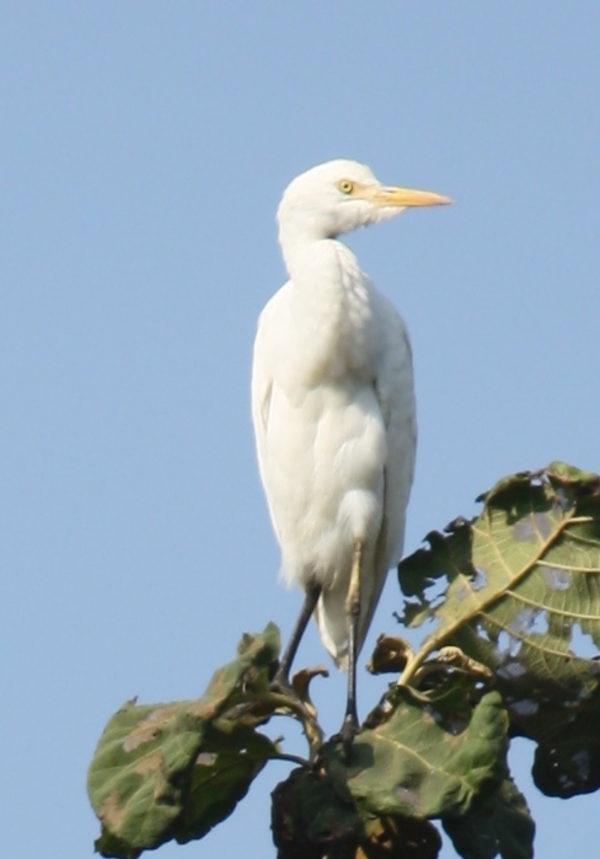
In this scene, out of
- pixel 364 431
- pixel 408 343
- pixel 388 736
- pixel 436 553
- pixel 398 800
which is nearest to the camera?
pixel 398 800

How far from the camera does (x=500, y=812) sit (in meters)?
4.80

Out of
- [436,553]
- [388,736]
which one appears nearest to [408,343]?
[436,553]

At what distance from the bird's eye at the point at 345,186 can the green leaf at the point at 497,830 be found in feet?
8.93

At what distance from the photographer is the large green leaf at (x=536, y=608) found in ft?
16.4

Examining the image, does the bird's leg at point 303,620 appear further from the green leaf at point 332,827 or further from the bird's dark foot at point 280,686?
the green leaf at point 332,827

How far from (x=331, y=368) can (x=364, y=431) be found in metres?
0.27

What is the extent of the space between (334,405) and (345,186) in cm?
93

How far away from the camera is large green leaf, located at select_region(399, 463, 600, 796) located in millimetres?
5000

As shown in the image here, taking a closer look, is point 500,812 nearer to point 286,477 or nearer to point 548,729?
point 548,729

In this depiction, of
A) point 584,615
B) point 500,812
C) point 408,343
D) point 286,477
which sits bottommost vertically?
point 500,812

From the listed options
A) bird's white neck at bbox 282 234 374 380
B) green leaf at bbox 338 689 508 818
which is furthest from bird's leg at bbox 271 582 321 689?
green leaf at bbox 338 689 508 818

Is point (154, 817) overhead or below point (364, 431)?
below

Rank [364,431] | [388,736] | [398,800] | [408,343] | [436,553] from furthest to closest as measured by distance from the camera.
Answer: [408,343] < [364,431] < [436,553] < [388,736] < [398,800]

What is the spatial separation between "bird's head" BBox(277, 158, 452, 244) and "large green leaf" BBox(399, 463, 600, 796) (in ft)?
6.18
